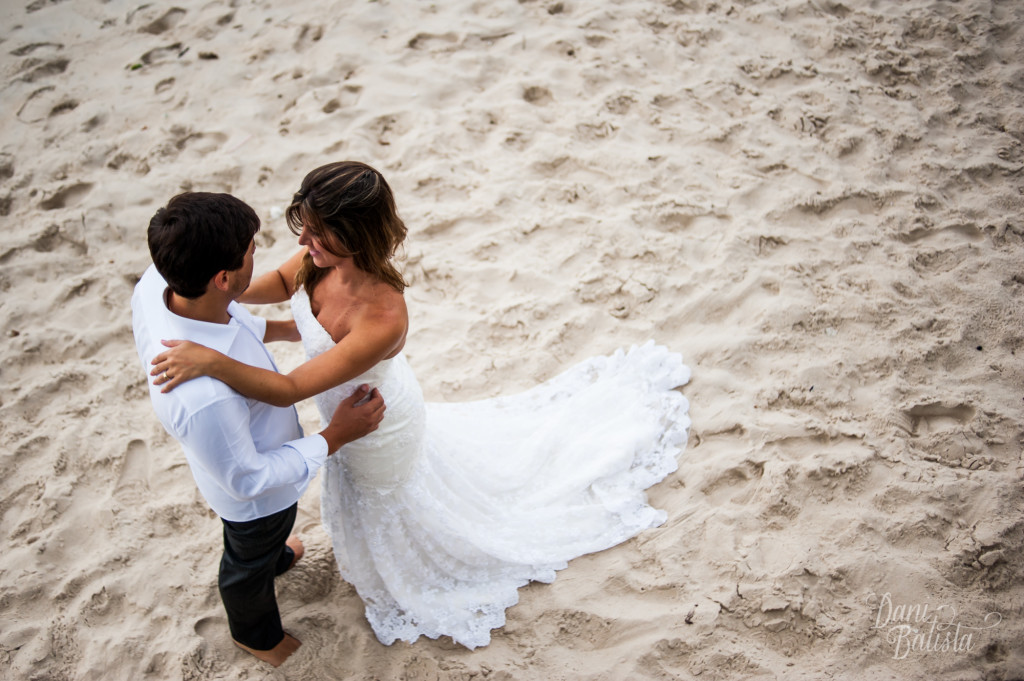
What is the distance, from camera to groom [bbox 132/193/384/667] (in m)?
1.88

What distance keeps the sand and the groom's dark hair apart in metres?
1.43

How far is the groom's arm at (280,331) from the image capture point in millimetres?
2592

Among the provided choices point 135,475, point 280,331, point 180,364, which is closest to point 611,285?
point 280,331

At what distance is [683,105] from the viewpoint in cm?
463

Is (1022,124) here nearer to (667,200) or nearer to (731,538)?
(667,200)

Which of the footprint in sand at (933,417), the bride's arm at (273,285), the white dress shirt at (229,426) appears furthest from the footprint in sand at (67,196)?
the footprint in sand at (933,417)

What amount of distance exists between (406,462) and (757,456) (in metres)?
1.49

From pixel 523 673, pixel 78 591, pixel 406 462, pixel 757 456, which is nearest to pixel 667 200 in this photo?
pixel 757 456

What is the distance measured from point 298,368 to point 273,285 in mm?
571

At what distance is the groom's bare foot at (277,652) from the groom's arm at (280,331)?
1.13m

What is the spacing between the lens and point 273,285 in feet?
8.29

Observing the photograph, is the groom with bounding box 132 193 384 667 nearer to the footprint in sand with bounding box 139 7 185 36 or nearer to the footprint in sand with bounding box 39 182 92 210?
the footprint in sand with bounding box 39 182 92 210

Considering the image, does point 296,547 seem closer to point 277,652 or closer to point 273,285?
point 277,652

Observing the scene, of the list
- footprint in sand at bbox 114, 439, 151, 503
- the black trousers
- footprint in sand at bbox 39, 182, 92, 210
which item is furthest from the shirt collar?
footprint in sand at bbox 39, 182, 92, 210
